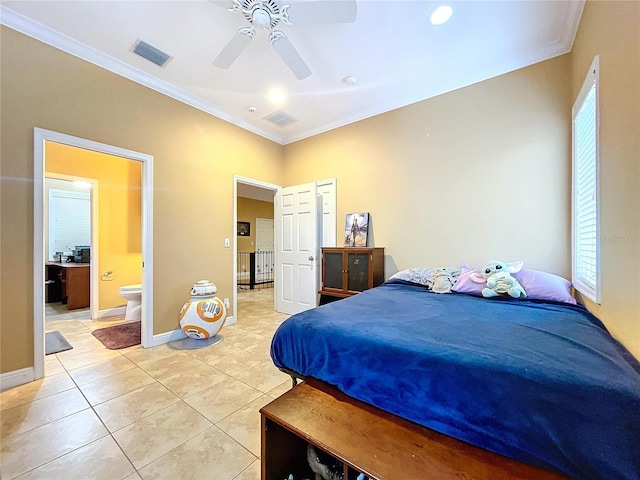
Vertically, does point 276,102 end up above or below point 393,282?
above

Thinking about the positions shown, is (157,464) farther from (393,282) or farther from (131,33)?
(131,33)

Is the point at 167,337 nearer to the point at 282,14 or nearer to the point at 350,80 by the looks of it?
the point at 282,14

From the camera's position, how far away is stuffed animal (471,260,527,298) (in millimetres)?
2043

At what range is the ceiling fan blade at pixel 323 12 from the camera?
1.67 metres

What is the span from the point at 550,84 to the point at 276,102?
114 inches

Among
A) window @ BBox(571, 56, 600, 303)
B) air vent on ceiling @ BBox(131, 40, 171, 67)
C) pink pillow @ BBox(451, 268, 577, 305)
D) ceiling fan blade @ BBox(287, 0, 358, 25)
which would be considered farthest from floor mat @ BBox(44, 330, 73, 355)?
window @ BBox(571, 56, 600, 303)

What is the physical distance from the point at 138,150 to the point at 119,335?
222cm

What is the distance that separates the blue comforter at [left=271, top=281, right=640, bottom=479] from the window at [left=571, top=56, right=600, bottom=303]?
0.38 metres

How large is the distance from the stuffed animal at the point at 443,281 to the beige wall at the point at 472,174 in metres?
0.43

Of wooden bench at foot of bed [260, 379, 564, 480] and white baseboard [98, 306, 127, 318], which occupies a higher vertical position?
wooden bench at foot of bed [260, 379, 564, 480]

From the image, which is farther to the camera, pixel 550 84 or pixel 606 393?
pixel 550 84

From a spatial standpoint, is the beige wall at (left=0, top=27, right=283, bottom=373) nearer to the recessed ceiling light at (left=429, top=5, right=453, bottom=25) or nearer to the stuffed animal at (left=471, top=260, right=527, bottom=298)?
the recessed ceiling light at (left=429, top=5, right=453, bottom=25)

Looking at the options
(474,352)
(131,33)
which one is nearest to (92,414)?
(474,352)

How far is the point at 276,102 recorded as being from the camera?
331cm
